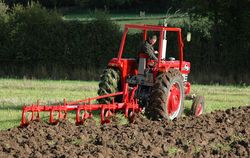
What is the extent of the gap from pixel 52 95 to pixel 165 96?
682 centimetres

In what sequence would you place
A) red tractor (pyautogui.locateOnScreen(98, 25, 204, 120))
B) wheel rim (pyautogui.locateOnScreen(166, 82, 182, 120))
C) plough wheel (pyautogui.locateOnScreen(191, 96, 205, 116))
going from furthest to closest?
plough wheel (pyautogui.locateOnScreen(191, 96, 205, 116)), wheel rim (pyautogui.locateOnScreen(166, 82, 182, 120)), red tractor (pyautogui.locateOnScreen(98, 25, 204, 120))

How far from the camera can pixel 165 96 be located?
13.3 meters

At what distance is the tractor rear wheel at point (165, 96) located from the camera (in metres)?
13.3

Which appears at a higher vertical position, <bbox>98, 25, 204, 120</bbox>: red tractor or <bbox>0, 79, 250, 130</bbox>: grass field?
<bbox>98, 25, 204, 120</bbox>: red tractor

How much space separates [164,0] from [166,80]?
40.0 m

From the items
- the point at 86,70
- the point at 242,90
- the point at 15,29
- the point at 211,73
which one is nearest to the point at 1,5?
the point at 15,29

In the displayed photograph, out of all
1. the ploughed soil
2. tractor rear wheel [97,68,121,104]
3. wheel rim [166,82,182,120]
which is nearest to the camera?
the ploughed soil

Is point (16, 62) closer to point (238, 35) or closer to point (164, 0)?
point (238, 35)

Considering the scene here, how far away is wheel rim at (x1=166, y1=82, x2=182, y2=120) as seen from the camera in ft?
45.6

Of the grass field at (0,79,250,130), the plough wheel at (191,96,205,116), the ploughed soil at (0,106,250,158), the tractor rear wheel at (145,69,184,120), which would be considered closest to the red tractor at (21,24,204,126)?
the tractor rear wheel at (145,69,184,120)

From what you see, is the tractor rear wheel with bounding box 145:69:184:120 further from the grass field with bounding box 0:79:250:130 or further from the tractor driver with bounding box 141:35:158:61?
the grass field with bounding box 0:79:250:130

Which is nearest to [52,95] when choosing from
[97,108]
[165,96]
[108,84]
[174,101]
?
→ [108,84]

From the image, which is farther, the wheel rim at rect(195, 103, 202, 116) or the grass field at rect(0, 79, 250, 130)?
the wheel rim at rect(195, 103, 202, 116)

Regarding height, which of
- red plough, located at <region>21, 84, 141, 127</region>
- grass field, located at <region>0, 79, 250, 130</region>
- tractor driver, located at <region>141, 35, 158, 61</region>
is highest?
tractor driver, located at <region>141, 35, 158, 61</region>
